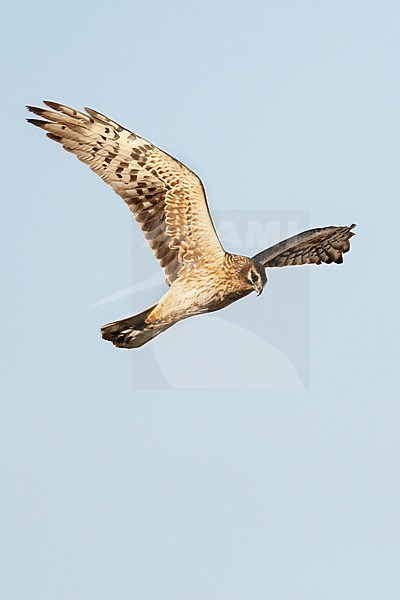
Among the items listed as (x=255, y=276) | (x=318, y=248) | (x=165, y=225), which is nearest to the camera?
(x=255, y=276)

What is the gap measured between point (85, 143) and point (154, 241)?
149cm

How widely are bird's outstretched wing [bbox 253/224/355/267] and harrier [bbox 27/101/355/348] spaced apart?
114 centimetres

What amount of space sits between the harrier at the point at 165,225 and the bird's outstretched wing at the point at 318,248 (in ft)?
3.76

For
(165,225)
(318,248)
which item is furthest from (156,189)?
(318,248)

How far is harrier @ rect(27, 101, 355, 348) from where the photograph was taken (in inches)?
706

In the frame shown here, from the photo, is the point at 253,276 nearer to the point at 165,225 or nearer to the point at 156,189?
the point at 165,225

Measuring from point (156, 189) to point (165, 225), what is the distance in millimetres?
459

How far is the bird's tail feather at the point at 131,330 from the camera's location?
59.3ft

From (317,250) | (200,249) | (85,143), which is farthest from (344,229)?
(85,143)

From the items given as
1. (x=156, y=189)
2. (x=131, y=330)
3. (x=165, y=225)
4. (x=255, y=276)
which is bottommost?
(x=131, y=330)

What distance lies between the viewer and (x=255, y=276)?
58.2 ft

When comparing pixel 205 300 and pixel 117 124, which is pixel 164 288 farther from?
pixel 117 124

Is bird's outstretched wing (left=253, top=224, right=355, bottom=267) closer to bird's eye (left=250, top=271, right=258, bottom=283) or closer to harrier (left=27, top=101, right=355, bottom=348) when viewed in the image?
harrier (left=27, top=101, right=355, bottom=348)

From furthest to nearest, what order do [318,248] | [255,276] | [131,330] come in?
1. [318,248]
2. [131,330]
3. [255,276]
